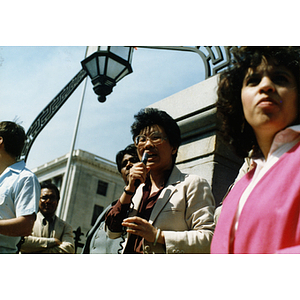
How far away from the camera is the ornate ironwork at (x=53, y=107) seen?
4.21 metres

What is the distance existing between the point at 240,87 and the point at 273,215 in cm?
67

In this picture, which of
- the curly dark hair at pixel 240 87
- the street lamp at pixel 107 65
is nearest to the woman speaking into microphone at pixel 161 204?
the curly dark hair at pixel 240 87

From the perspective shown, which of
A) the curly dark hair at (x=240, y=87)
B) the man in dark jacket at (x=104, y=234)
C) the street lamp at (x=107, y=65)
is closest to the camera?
the curly dark hair at (x=240, y=87)

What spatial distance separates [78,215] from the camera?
57.9ft

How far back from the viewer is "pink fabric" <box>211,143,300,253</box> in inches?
49.5

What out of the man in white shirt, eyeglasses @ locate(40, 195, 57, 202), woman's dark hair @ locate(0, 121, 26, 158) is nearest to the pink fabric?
the man in white shirt

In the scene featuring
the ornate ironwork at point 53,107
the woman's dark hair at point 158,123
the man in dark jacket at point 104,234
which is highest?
the ornate ironwork at point 53,107

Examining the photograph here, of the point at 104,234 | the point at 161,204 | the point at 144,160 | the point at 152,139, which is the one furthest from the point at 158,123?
the point at 104,234

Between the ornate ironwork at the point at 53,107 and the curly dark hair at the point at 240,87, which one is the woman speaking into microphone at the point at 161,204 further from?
the ornate ironwork at the point at 53,107

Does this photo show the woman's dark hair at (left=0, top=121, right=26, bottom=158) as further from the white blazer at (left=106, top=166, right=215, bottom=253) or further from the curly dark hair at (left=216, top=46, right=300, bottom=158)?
the curly dark hair at (left=216, top=46, right=300, bottom=158)

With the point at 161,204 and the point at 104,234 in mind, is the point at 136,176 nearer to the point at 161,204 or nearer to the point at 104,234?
the point at 161,204
